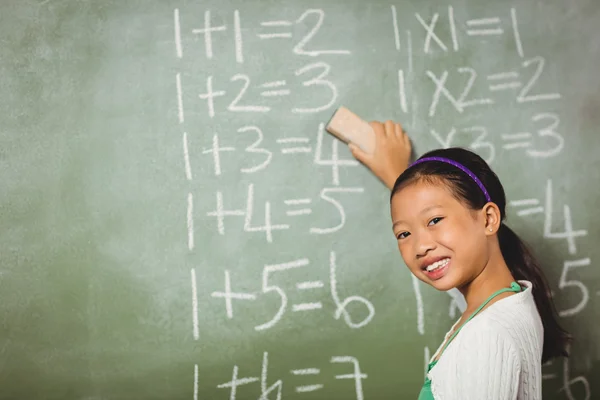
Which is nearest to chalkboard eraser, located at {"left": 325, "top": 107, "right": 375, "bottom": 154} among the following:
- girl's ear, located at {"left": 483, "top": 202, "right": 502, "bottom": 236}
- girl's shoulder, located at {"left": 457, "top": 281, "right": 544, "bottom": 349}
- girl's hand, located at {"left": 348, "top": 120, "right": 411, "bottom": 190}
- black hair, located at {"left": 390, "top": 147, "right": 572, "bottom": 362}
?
girl's hand, located at {"left": 348, "top": 120, "right": 411, "bottom": 190}

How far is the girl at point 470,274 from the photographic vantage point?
0.93m

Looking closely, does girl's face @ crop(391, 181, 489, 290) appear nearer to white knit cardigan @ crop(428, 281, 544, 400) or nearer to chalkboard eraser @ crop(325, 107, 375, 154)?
white knit cardigan @ crop(428, 281, 544, 400)

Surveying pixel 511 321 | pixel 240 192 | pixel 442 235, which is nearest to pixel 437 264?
pixel 442 235

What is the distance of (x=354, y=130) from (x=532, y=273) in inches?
21.3

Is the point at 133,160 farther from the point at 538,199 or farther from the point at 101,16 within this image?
the point at 538,199

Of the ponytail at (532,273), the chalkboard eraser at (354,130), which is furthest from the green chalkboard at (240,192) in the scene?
the ponytail at (532,273)

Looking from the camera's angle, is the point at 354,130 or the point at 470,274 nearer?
the point at 470,274

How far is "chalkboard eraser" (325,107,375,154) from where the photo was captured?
1.49 meters

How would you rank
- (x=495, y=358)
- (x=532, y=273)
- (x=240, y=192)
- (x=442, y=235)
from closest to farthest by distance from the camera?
(x=495, y=358)
(x=442, y=235)
(x=532, y=273)
(x=240, y=192)

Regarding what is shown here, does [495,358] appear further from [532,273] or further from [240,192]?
[240,192]

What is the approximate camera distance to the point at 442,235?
1.05 m

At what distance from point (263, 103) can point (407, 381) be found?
30.9 inches

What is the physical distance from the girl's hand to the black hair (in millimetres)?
325

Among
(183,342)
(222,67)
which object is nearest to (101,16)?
(222,67)
